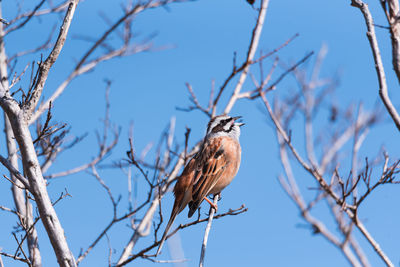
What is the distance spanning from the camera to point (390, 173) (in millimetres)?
4789

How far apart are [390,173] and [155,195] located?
308cm

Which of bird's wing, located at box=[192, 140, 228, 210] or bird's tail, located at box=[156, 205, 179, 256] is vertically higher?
bird's wing, located at box=[192, 140, 228, 210]

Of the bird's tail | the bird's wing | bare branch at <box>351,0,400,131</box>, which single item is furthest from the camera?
the bird's wing

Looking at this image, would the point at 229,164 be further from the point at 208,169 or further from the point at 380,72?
the point at 380,72

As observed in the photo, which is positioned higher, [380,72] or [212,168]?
[212,168]

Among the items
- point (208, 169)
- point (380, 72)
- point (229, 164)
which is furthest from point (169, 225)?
point (380, 72)

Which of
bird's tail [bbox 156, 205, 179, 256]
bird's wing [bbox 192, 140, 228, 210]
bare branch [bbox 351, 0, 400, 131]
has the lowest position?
bare branch [bbox 351, 0, 400, 131]

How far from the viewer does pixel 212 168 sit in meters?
5.92

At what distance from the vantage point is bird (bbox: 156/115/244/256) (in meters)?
5.67

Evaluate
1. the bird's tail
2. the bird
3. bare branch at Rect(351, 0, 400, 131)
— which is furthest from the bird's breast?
bare branch at Rect(351, 0, 400, 131)

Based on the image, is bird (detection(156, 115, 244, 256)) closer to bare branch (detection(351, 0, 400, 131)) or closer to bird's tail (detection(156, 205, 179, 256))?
bird's tail (detection(156, 205, 179, 256))

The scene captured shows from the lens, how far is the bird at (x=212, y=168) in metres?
5.67

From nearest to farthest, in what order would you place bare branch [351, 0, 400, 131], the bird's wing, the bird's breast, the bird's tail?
1. bare branch [351, 0, 400, 131]
2. the bird's tail
3. the bird's wing
4. the bird's breast

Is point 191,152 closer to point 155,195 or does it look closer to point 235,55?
point 155,195
